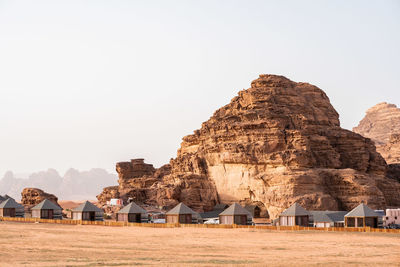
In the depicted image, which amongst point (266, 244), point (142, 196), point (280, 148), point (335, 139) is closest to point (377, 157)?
point (335, 139)

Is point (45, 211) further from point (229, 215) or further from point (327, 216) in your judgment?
point (327, 216)

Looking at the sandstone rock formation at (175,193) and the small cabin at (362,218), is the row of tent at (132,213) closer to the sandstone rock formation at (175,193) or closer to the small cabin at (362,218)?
the sandstone rock formation at (175,193)

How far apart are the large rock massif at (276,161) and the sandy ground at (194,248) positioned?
73.8 feet

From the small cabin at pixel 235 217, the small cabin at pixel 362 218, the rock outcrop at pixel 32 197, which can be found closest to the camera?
the small cabin at pixel 362 218

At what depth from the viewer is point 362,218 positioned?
6475cm

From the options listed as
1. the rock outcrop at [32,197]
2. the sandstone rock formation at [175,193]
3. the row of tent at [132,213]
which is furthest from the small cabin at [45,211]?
the rock outcrop at [32,197]

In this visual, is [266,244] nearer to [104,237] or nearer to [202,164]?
[104,237]

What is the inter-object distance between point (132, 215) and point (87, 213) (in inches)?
243

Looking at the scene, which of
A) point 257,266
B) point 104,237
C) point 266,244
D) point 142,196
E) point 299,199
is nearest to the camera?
point 257,266

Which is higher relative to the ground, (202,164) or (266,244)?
(202,164)

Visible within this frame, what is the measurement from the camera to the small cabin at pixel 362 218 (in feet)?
212

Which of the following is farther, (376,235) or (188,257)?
(376,235)

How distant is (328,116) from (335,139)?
20.0ft

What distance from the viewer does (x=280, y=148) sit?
86.4 meters
